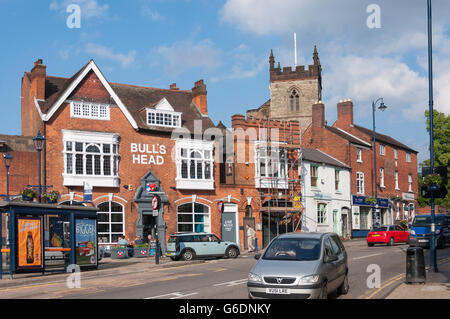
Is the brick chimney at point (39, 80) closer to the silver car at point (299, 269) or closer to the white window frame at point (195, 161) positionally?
the white window frame at point (195, 161)

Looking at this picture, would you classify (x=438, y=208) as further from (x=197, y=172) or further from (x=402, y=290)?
(x=402, y=290)

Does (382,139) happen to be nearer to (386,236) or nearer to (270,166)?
(270,166)

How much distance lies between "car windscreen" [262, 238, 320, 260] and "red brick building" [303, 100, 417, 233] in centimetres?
3866

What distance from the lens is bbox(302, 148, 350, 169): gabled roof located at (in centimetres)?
4538

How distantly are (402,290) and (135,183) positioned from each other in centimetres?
2343

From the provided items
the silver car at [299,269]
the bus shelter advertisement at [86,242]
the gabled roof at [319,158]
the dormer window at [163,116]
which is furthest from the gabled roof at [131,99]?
the silver car at [299,269]

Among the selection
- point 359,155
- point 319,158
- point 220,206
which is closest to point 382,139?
point 359,155

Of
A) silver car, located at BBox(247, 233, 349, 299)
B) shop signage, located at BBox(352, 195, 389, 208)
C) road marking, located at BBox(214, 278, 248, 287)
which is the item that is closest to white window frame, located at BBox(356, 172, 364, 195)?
shop signage, located at BBox(352, 195, 389, 208)

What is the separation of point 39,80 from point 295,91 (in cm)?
5239

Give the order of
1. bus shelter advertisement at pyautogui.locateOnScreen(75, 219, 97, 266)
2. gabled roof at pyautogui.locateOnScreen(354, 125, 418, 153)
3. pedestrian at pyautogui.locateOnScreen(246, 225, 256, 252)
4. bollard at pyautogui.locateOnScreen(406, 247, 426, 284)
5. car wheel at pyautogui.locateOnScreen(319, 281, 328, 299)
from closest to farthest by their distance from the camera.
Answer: car wheel at pyautogui.locateOnScreen(319, 281, 328, 299), bollard at pyautogui.locateOnScreen(406, 247, 426, 284), bus shelter advertisement at pyautogui.locateOnScreen(75, 219, 97, 266), pedestrian at pyautogui.locateOnScreen(246, 225, 256, 252), gabled roof at pyautogui.locateOnScreen(354, 125, 418, 153)

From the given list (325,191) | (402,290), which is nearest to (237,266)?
(402,290)

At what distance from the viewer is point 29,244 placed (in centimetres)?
2091

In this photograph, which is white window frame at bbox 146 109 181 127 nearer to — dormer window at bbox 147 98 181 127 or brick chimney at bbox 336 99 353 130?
dormer window at bbox 147 98 181 127

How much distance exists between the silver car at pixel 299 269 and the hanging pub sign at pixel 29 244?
10913 millimetres
